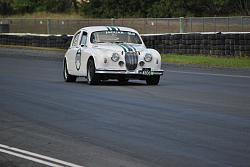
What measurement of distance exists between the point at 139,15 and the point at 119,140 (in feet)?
210

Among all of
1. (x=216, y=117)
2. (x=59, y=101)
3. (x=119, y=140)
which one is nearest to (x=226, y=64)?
(x=59, y=101)

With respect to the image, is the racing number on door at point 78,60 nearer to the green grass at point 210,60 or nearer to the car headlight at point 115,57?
the car headlight at point 115,57

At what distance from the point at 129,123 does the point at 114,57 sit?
7.82 meters

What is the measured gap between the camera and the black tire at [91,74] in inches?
817

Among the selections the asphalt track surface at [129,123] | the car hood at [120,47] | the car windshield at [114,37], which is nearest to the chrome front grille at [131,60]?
the car hood at [120,47]

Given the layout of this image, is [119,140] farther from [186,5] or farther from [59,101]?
[186,5]

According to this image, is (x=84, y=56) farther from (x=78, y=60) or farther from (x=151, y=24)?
(x=151, y=24)

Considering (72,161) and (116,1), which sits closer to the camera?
(72,161)

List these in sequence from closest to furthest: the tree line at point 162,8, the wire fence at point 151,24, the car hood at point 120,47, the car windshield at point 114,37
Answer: the car hood at point 120,47 → the car windshield at point 114,37 → the wire fence at point 151,24 → the tree line at point 162,8

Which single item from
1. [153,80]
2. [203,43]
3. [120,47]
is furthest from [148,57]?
[203,43]

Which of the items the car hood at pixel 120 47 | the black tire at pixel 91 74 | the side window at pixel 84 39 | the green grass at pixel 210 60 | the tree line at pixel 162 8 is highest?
the tree line at pixel 162 8

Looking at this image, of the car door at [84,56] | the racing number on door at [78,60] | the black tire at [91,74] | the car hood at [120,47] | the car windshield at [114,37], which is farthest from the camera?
the racing number on door at [78,60]

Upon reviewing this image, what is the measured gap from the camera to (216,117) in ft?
44.2

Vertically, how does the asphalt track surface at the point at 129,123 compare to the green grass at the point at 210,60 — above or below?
above
